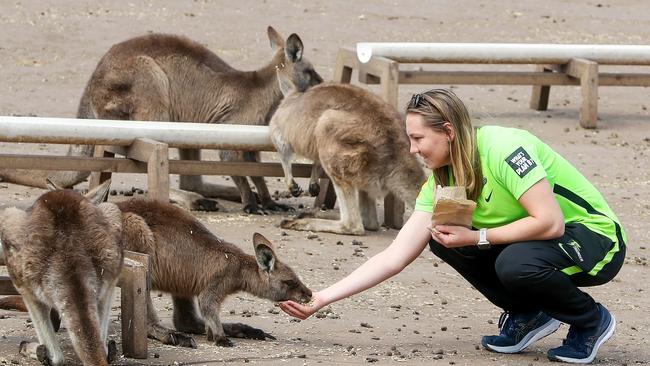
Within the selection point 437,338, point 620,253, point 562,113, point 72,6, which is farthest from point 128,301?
point 72,6

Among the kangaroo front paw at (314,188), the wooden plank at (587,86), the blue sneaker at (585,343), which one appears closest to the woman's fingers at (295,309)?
the blue sneaker at (585,343)

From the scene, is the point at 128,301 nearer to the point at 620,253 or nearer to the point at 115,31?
the point at 620,253

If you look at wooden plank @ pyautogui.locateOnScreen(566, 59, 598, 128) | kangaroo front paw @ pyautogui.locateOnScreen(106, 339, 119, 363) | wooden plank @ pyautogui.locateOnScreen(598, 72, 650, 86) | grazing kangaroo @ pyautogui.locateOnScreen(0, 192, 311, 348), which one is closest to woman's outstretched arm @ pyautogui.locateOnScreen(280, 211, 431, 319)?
grazing kangaroo @ pyautogui.locateOnScreen(0, 192, 311, 348)

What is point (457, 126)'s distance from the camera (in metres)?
4.71

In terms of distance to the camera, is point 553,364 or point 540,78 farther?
point 540,78

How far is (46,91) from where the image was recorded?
10766 mm

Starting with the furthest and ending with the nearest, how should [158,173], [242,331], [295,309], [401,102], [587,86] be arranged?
1. [401,102]
2. [587,86]
3. [158,173]
4. [242,331]
5. [295,309]

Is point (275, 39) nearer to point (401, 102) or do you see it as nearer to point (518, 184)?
→ point (401, 102)

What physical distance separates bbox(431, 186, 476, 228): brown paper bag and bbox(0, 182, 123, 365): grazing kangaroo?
1.10 metres

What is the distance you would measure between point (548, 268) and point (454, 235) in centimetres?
40

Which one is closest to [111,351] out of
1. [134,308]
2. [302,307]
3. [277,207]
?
[134,308]

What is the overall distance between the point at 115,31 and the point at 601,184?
5.01m

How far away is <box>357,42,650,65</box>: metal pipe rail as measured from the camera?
9.52m

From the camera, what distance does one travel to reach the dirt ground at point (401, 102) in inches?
207
